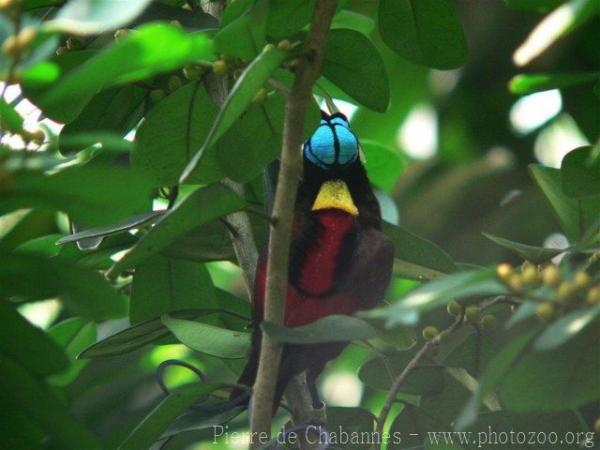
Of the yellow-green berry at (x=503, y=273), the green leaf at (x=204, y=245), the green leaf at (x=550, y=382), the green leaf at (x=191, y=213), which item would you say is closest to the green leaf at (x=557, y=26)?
the yellow-green berry at (x=503, y=273)

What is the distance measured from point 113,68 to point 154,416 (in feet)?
2.17

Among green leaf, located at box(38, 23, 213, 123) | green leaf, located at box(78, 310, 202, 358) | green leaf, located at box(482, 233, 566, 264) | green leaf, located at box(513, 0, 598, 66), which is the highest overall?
green leaf, located at box(78, 310, 202, 358)

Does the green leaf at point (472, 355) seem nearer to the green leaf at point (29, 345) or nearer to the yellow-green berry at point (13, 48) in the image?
the green leaf at point (29, 345)

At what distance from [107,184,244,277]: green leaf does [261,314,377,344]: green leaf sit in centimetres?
15

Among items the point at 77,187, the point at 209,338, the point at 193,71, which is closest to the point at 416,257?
the point at 209,338

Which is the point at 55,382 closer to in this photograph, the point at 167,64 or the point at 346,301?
the point at 346,301

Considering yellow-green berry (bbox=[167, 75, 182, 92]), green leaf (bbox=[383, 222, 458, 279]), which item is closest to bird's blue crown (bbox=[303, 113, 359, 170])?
green leaf (bbox=[383, 222, 458, 279])

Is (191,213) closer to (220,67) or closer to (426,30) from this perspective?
(220,67)

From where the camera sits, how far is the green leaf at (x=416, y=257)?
1799 mm

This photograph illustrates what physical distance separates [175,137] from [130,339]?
0.31 m

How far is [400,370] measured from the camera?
1821 millimetres

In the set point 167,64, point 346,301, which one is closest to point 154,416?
point 346,301

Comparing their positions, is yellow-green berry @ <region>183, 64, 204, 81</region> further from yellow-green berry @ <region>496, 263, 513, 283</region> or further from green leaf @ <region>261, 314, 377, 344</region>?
yellow-green berry @ <region>496, 263, 513, 283</region>

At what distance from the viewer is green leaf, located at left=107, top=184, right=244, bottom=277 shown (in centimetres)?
138
